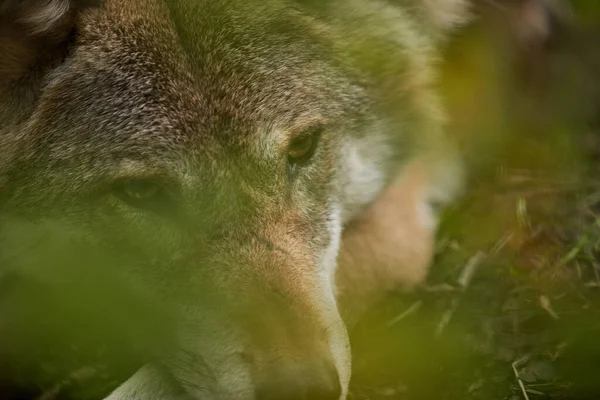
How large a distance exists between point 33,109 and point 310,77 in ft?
2.56

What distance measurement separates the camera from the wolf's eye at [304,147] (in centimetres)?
248

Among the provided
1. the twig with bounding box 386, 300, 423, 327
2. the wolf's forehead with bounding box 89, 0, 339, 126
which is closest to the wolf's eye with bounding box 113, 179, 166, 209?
the wolf's forehead with bounding box 89, 0, 339, 126

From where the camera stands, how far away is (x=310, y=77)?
8.31 ft

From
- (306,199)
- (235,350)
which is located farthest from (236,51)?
(235,350)

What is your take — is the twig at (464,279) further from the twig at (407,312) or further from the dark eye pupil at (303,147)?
the dark eye pupil at (303,147)

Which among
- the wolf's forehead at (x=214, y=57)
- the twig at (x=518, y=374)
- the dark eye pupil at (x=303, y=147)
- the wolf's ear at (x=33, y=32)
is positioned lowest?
the twig at (x=518, y=374)

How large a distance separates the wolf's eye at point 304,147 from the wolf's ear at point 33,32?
661mm

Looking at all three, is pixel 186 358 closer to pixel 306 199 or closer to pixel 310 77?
pixel 306 199

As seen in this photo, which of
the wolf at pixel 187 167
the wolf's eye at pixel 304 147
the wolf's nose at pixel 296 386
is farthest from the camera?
the wolf's eye at pixel 304 147

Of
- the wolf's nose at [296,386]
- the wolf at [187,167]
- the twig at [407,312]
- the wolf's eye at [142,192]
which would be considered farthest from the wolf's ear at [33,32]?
the twig at [407,312]

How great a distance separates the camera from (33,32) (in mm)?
2264

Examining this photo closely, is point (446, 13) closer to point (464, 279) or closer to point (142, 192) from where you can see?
point (464, 279)

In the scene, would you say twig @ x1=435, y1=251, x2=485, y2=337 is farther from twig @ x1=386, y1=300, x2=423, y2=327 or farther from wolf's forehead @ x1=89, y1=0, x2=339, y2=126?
wolf's forehead @ x1=89, y1=0, x2=339, y2=126

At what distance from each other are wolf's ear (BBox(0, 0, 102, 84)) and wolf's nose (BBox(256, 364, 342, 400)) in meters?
1.05
